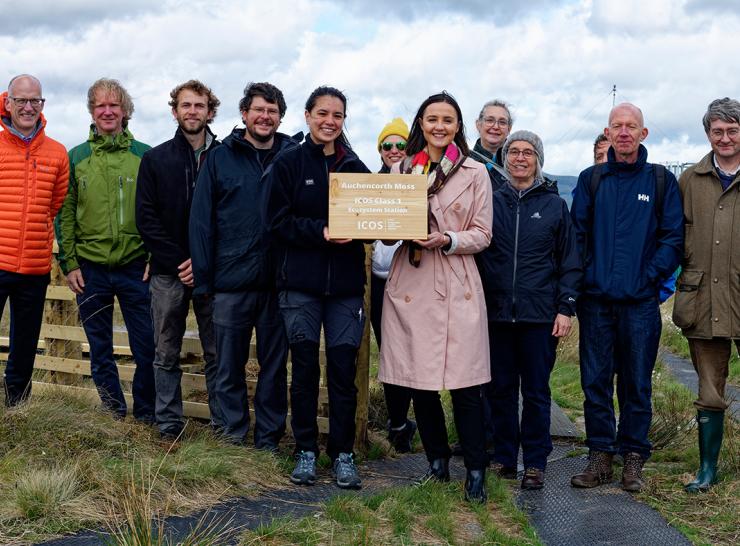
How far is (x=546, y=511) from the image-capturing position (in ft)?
18.1

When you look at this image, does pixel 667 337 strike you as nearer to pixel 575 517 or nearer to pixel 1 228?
A: pixel 575 517

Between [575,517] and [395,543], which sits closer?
[395,543]

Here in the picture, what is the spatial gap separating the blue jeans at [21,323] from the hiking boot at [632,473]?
14.2ft

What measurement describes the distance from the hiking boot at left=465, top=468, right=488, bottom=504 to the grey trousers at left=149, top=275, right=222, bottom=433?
197 centimetres

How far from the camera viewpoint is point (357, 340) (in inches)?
226

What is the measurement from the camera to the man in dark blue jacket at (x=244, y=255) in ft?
20.0

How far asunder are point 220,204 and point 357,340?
1374 mm

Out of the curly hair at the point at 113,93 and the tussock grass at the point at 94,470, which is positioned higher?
the curly hair at the point at 113,93

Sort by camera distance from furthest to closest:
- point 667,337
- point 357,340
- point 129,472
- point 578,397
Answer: point 667,337 → point 578,397 → point 357,340 → point 129,472

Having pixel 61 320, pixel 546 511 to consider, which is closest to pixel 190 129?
pixel 61 320

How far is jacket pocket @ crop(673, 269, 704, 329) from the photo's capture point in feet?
19.1

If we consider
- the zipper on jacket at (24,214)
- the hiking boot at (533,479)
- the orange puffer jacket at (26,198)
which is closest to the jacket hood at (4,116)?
the orange puffer jacket at (26,198)

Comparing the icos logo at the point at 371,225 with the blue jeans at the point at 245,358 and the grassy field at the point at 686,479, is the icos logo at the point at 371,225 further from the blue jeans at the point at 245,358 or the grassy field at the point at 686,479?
the grassy field at the point at 686,479

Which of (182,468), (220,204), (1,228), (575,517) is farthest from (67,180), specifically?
(575,517)
